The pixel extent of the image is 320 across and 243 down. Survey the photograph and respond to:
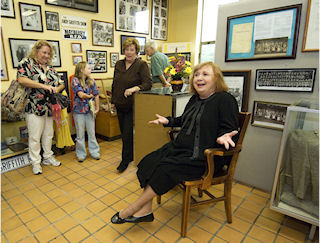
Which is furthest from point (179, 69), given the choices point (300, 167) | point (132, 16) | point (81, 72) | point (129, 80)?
point (132, 16)

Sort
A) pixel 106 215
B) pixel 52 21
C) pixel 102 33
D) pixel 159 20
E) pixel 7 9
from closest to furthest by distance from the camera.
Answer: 1. pixel 106 215
2. pixel 7 9
3. pixel 52 21
4. pixel 102 33
5. pixel 159 20

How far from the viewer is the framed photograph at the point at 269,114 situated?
210 centimetres

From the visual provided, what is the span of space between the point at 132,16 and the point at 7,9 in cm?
227

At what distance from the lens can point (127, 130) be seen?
2742 mm

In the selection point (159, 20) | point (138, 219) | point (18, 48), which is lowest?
point (138, 219)

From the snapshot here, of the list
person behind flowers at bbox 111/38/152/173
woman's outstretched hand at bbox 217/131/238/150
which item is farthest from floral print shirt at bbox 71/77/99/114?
woman's outstretched hand at bbox 217/131/238/150

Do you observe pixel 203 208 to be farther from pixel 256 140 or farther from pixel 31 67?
pixel 31 67

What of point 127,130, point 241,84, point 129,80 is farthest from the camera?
point 127,130

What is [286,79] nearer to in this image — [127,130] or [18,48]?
[127,130]

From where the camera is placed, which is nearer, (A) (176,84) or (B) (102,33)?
(A) (176,84)

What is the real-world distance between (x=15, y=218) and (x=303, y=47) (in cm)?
303

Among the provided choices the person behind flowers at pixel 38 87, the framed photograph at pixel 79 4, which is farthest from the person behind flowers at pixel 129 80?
the framed photograph at pixel 79 4

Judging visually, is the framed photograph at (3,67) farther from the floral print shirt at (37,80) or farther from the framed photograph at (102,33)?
the framed photograph at (102,33)

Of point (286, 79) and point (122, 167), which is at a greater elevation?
point (286, 79)
